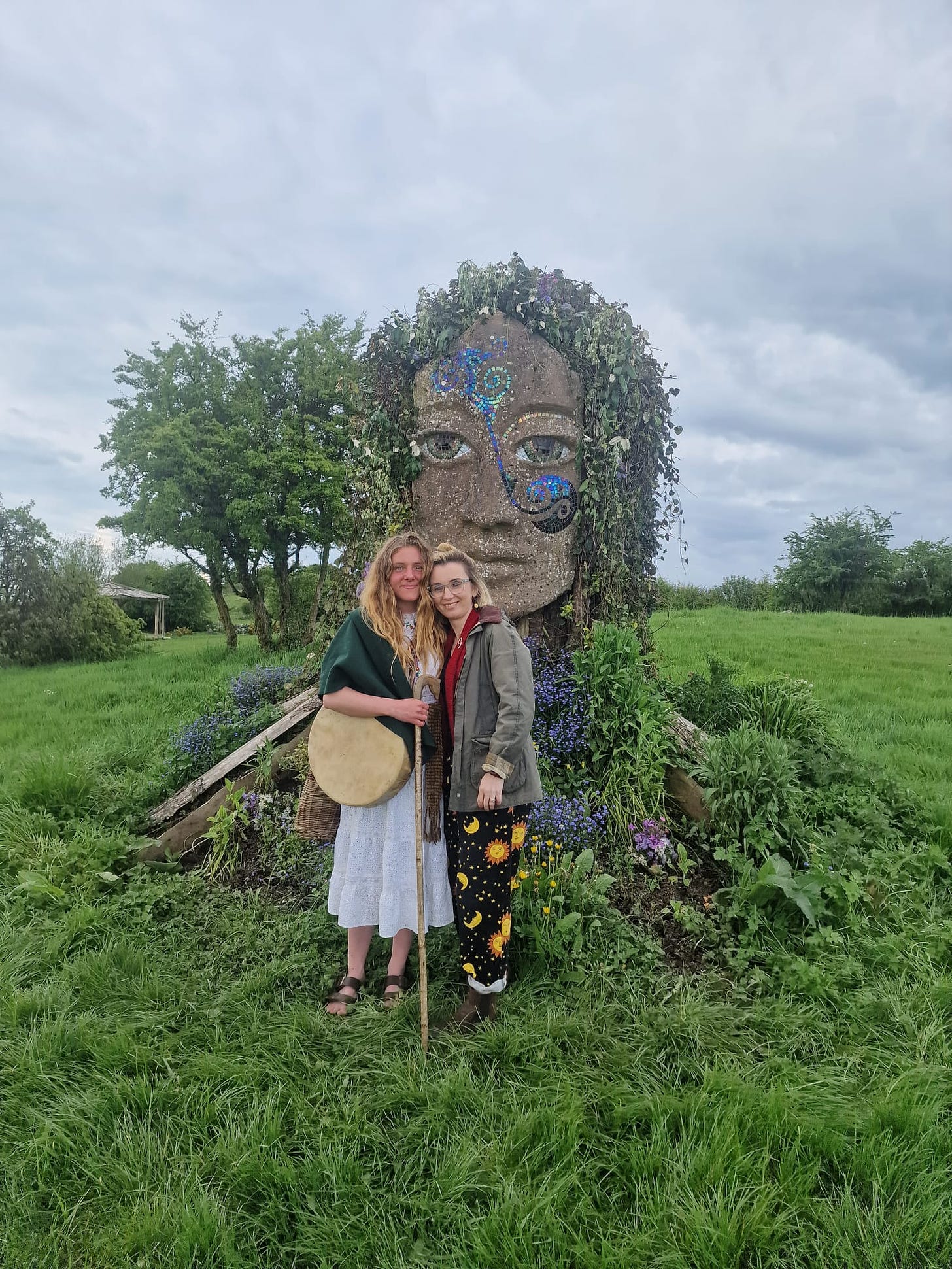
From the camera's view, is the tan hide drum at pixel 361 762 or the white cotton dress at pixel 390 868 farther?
the white cotton dress at pixel 390 868

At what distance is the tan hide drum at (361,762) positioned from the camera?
2.66 metres

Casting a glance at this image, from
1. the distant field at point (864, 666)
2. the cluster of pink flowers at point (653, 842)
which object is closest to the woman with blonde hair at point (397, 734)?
the cluster of pink flowers at point (653, 842)

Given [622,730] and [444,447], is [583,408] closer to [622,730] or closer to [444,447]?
[444,447]

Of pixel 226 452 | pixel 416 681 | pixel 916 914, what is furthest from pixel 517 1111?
pixel 226 452

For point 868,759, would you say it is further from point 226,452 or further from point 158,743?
point 226,452

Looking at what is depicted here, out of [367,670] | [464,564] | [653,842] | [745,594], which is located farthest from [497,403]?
[745,594]

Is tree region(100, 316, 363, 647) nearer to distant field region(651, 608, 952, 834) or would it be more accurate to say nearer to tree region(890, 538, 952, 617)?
distant field region(651, 608, 952, 834)

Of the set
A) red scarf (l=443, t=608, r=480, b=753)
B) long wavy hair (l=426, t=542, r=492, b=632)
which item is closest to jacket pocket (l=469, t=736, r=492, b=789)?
red scarf (l=443, t=608, r=480, b=753)

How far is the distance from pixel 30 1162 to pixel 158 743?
410 cm

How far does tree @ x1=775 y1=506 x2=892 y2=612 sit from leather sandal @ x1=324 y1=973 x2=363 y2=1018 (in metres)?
29.1

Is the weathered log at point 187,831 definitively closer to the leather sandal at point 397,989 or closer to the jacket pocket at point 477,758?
the leather sandal at point 397,989

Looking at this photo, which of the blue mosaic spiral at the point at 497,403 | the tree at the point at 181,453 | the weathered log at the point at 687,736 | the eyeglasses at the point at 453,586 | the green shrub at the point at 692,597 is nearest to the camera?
the eyeglasses at the point at 453,586

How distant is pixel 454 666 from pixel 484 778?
1.62 feet

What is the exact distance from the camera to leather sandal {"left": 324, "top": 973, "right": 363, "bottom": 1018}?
2.75 metres
